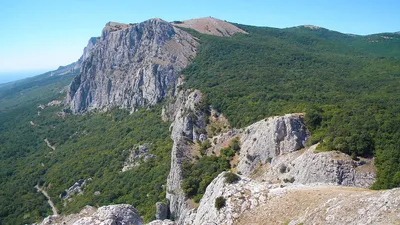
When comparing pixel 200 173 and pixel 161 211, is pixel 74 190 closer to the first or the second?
pixel 161 211

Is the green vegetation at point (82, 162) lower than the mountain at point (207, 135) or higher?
lower

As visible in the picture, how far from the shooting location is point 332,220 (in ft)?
68.1

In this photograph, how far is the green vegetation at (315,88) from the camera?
38.9 m

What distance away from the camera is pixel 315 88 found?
87.2m

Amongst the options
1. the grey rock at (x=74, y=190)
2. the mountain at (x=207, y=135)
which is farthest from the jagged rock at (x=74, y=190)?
the mountain at (x=207, y=135)

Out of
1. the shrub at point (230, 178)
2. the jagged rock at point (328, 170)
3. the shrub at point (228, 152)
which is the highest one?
the shrub at point (230, 178)

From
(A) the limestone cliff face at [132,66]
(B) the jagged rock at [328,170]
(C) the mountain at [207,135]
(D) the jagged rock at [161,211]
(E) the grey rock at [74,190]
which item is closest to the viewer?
(C) the mountain at [207,135]

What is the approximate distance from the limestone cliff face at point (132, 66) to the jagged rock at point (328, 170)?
298 feet

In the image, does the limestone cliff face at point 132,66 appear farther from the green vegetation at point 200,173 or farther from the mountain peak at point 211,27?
the green vegetation at point 200,173

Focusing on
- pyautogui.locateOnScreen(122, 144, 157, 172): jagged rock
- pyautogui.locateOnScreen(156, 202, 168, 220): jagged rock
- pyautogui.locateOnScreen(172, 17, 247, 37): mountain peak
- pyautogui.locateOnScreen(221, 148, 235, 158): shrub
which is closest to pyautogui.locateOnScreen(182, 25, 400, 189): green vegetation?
pyautogui.locateOnScreen(221, 148, 235, 158): shrub

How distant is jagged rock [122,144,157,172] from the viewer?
79.4m

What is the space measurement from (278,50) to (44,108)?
453 ft

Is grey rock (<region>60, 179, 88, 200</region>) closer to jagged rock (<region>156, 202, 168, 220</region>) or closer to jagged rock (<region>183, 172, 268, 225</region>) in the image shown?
jagged rock (<region>156, 202, 168, 220</region>)

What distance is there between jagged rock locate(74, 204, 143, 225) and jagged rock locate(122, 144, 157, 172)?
51.4 meters
